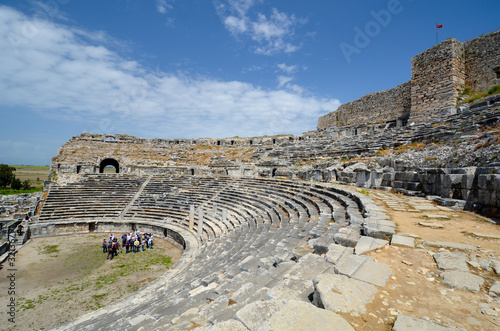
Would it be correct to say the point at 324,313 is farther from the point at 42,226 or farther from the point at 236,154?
the point at 236,154

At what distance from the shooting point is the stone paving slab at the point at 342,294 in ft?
6.45

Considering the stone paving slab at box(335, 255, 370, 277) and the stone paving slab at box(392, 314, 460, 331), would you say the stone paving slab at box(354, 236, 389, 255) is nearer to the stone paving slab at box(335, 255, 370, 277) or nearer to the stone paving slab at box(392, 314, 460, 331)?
the stone paving slab at box(335, 255, 370, 277)

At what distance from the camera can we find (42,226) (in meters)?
14.7

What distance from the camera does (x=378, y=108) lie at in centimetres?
2086

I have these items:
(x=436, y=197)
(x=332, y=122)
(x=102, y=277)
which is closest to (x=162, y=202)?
(x=102, y=277)

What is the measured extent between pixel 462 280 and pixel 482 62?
18720mm

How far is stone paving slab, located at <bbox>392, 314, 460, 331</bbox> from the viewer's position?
1676 millimetres

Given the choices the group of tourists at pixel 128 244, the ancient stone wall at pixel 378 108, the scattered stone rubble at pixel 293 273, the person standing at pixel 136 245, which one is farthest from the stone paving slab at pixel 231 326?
the ancient stone wall at pixel 378 108

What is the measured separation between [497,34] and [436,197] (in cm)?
1427

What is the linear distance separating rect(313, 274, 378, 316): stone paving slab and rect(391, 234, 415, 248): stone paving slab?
63.7 inches

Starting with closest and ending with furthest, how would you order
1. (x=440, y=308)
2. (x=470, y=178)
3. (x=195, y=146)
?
(x=440, y=308) → (x=470, y=178) → (x=195, y=146)

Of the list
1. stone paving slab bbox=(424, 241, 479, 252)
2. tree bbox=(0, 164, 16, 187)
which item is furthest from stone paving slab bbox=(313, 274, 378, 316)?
tree bbox=(0, 164, 16, 187)

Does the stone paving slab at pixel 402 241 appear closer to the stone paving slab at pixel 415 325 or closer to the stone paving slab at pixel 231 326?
the stone paving slab at pixel 415 325

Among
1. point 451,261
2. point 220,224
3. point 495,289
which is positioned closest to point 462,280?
point 495,289
